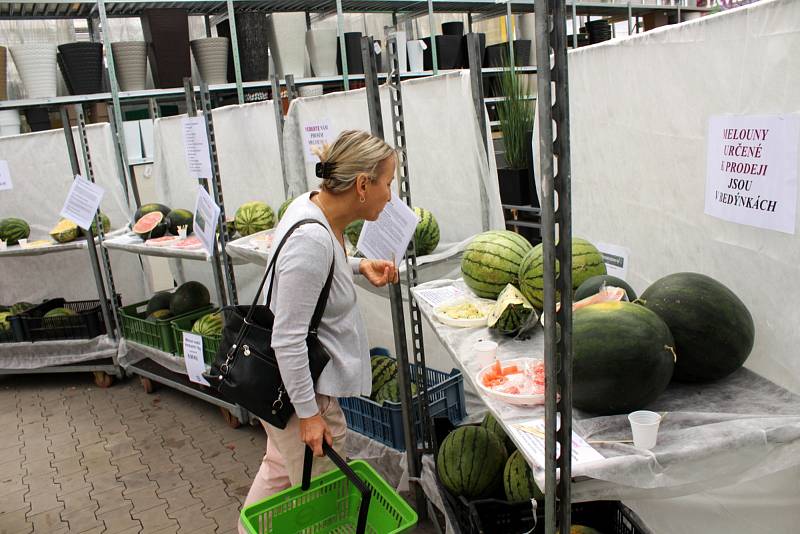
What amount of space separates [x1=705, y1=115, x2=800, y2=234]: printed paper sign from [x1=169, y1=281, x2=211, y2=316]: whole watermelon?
367cm

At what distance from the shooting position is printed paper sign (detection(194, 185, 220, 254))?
139 inches

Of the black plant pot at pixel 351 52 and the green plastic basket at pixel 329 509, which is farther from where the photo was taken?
the black plant pot at pixel 351 52

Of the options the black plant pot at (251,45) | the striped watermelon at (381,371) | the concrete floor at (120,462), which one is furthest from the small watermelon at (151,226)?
the striped watermelon at (381,371)

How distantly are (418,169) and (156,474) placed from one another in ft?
7.31

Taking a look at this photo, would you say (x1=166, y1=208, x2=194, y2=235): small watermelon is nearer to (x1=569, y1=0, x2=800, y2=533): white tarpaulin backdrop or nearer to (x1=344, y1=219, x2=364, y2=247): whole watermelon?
(x1=344, y1=219, x2=364, y2=247): whole watermelon

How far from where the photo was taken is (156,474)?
12.4ft

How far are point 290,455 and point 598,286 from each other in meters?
1.16

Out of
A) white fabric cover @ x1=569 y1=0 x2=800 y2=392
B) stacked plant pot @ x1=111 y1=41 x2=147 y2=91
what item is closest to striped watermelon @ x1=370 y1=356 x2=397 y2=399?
white fabric cover @ x1=569 y1=0 x2=800 y2=392

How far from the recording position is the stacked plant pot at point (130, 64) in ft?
17.7

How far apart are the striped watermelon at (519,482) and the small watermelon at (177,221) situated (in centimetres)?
312

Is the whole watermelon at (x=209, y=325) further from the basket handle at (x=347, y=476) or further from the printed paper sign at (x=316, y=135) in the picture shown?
the basket handle at (x=347, y=476)

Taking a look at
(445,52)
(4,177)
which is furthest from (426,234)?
(445,52)

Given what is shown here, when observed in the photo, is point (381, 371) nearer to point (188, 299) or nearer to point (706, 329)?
point (706, 329)

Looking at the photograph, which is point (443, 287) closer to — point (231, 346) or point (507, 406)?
point (231, 346)
